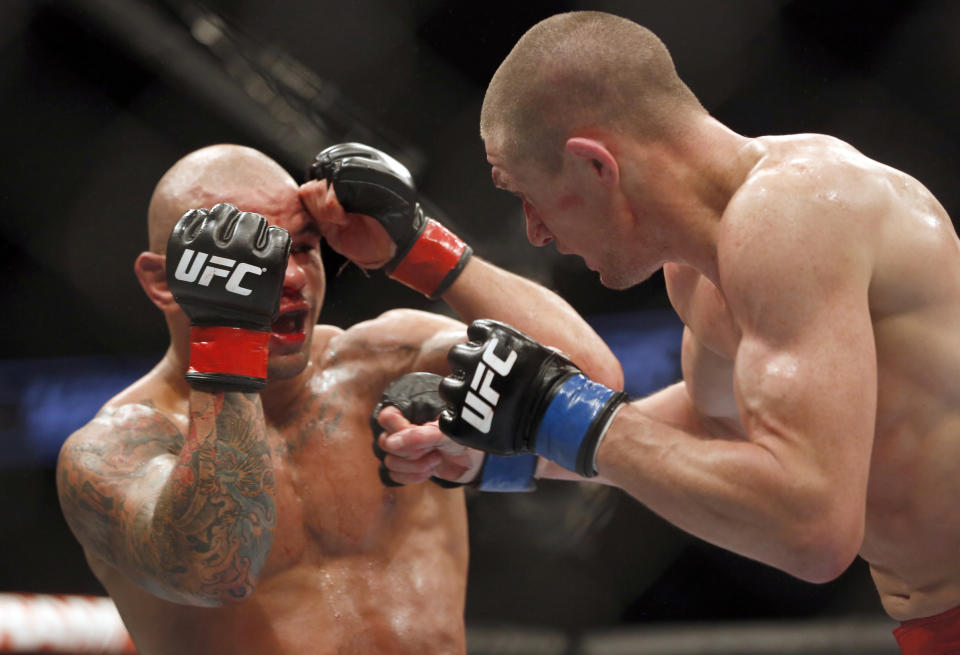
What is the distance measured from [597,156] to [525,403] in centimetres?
40

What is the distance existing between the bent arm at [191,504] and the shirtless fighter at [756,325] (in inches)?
14.8

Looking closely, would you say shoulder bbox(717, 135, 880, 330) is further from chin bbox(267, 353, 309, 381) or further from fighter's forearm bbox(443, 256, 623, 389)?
chin bbox(267, 353, 309, 381)

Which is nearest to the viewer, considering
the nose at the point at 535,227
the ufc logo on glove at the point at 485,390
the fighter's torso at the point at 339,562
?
the ufc logo on glove at the point at 485,390

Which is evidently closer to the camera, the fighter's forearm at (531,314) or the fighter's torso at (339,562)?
the fighter's torso at (339,562)

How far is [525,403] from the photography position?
1422mm

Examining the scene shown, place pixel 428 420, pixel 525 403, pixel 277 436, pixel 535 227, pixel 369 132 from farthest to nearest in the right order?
pixel 369 132 < pixel 277 436 < pixel 428 420 < pixel 535 227 < pixel 525 403

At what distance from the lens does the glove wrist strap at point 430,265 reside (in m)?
2.01

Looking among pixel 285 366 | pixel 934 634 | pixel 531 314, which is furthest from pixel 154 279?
pixel 934 634

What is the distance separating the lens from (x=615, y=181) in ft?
4.95

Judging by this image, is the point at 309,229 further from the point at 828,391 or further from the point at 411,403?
the point at 828,391

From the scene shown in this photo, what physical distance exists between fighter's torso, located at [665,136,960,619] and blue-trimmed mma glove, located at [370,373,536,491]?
667 mm

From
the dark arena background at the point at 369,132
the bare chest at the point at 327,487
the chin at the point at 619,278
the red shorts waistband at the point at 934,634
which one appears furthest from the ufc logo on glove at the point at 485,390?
the dark arena background at the point at 369,132

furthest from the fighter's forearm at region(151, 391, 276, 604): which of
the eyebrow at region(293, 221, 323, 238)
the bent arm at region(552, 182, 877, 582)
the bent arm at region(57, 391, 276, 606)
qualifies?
the bent arm at region(552, 182, 877, 582)

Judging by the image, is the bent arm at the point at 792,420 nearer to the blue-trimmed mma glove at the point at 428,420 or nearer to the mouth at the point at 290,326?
the blue-trimmed mma glove at the point at 428,420
